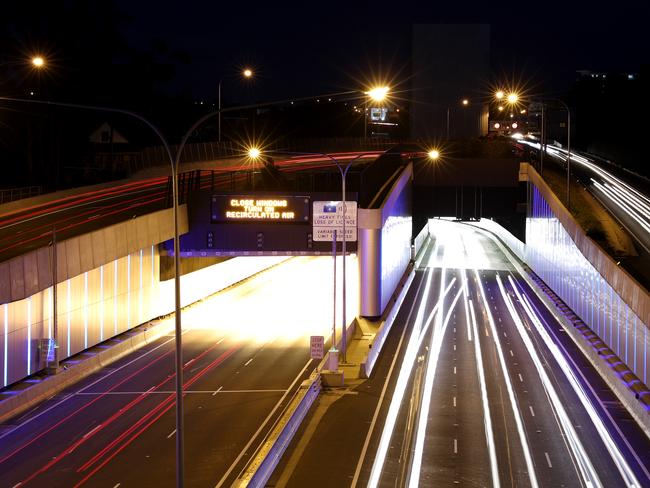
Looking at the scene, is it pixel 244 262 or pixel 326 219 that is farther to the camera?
→ pixel 244 262

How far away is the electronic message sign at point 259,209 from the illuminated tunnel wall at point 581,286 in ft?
45.7

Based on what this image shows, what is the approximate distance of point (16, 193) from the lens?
5806 centimetres

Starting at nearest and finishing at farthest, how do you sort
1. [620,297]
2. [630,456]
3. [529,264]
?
1. [630,456]
2. [620,297]
3. [529,264]

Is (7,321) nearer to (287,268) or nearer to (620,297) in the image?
(620,297)

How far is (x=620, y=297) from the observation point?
32.6m

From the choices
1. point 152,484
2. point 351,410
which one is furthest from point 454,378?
point 152,484

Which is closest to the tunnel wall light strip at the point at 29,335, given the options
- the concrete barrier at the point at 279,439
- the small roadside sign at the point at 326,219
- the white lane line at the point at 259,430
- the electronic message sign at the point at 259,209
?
the white lane line at the point at 259,430

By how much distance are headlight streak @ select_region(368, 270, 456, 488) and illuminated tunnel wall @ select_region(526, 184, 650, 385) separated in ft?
24.7

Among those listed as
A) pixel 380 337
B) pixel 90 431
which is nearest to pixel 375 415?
pixel 90 431

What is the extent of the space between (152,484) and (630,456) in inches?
495

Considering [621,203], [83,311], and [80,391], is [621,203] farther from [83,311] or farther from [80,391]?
[80,391]

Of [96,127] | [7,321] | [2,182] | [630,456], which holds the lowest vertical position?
[630,456]

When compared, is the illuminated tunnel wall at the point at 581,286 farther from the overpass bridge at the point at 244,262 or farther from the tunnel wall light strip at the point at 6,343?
the tunnel wall light strip at the point at 6,343

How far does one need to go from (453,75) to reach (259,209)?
7423 centimetres
